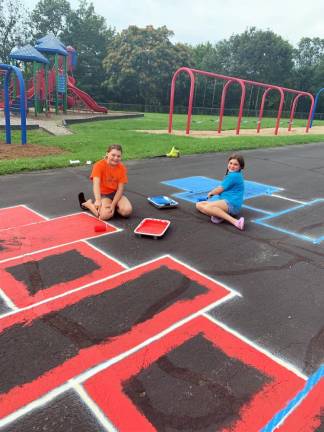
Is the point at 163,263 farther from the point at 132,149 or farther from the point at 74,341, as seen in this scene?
the point at 132,149

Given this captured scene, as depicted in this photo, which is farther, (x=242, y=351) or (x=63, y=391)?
(x=242, y=351)

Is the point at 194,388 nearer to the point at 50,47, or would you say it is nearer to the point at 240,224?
the point at 240,224

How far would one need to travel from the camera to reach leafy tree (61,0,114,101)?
137ft

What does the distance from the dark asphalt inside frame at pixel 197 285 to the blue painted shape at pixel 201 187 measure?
25 cm

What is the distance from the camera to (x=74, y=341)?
240cm

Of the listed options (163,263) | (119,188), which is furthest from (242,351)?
(119,188)

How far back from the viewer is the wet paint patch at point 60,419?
5.85 feet

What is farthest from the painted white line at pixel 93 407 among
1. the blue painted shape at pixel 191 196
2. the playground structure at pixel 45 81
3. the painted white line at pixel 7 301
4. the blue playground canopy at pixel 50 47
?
the blue playground canopy at pixel 50 47

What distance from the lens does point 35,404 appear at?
1914 mm

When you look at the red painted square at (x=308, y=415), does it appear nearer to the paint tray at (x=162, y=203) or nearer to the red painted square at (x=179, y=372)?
the red painted square at (x=179, y=372)

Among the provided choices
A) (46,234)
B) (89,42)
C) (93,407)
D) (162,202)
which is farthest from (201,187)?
(89,42)

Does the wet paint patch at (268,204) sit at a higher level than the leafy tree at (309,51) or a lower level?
lower

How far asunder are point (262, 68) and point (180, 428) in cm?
5128

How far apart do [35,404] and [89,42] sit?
1946 inches
